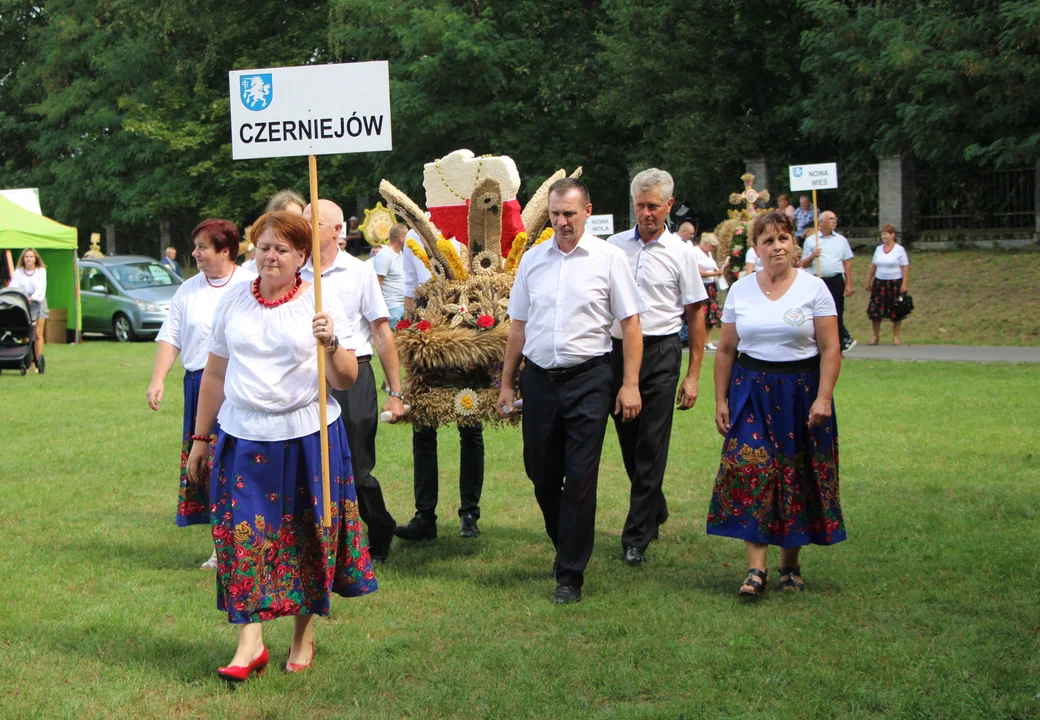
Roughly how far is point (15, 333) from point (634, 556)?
14.8 m

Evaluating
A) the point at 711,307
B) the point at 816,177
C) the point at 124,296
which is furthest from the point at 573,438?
the point at 124,296

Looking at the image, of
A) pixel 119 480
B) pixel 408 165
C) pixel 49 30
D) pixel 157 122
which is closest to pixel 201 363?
pixel 119 480

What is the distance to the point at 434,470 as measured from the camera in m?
8.25

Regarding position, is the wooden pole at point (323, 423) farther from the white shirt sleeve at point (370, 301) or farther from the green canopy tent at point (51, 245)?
the green canopy tent at point (51, 245)

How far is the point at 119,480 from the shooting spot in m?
10.6

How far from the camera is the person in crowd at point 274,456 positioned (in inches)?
211

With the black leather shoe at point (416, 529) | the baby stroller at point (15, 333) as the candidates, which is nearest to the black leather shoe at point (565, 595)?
the black leather shoe at point (416, 529)

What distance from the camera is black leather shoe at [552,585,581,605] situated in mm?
6684

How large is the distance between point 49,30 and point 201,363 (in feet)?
163

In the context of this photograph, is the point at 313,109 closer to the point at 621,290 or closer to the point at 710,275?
the point at 621,290

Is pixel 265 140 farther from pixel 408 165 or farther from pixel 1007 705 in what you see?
pixel 408 165

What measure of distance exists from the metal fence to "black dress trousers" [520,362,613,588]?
25.8 m

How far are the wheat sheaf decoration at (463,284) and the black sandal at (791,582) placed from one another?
1679mm

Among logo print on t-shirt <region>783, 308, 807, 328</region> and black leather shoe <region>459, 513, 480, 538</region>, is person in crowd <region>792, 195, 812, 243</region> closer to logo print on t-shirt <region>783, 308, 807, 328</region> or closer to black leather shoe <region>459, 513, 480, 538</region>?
black leather shoe <region>459, 513, 480, 538</region>
